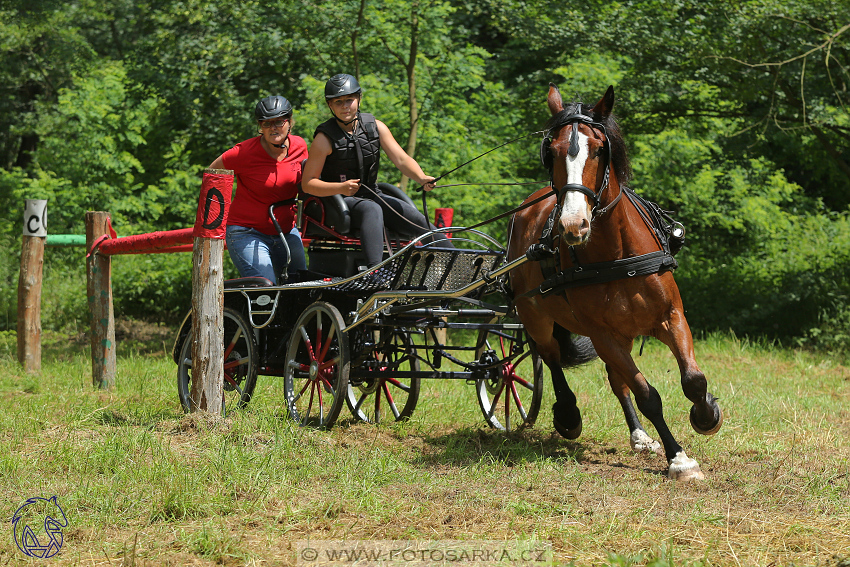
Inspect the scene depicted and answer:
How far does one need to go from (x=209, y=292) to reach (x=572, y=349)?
245 cm

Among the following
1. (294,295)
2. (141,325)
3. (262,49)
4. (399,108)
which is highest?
(262,49)

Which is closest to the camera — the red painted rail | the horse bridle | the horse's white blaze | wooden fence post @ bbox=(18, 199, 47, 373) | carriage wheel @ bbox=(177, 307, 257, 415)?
the horse's white blaze

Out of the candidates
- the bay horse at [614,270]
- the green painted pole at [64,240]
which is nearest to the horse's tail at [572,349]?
the bay horse at [614,270]

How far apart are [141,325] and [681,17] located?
30.4ft

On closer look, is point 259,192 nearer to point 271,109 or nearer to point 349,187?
point 271,109

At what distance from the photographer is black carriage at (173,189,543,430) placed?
5.36 metres

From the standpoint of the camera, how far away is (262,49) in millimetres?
10992

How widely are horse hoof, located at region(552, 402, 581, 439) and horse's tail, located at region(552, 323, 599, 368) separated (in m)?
0.34

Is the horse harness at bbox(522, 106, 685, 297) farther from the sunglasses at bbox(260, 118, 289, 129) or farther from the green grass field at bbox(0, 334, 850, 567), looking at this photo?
the sunglasses at bbox(260, 118, 289, 129)

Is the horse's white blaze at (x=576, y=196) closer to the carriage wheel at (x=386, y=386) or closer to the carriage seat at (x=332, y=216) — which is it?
the carriage seat at (x=332, y=216)

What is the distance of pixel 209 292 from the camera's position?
5539 millimetres

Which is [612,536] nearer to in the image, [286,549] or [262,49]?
[286,549]

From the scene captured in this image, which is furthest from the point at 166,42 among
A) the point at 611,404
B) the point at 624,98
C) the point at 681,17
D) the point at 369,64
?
the point at 611,404

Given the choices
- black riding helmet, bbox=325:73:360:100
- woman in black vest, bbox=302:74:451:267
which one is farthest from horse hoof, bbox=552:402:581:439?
black riding helmet, bbox=325:73:360:100
